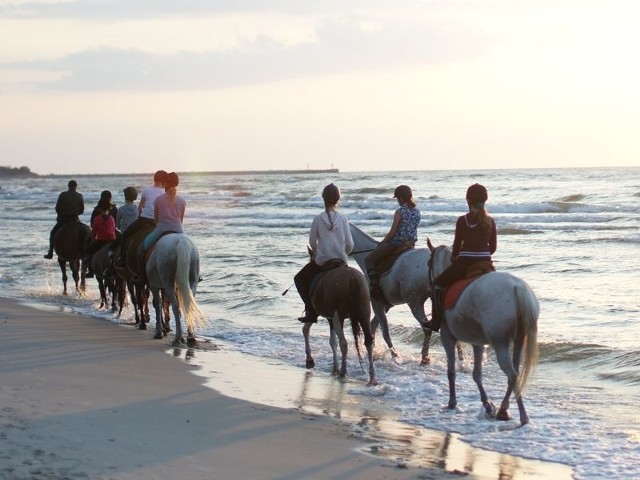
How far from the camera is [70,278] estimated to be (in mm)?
22609

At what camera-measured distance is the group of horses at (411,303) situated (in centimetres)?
833

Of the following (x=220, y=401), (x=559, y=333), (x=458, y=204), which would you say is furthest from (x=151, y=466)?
(x=458, y=204)

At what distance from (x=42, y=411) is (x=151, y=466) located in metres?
1.71

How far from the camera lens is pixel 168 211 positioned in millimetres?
13102

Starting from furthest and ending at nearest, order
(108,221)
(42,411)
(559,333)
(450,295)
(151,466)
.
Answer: (108,221) → (559,333) → (450,295) → (42,411) → (151,466)

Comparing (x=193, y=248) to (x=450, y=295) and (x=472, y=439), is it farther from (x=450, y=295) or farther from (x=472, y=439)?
(x=472, y=439)

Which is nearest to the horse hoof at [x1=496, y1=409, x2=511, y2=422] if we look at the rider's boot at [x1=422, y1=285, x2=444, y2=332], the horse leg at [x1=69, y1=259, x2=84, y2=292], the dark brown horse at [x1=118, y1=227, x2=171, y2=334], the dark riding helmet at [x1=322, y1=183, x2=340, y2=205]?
the rider's boot at [x1=422, y1=285, x2=444, y2=332]

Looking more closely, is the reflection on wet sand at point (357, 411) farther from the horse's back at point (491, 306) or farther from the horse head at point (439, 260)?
the horse head at point (439, 260)

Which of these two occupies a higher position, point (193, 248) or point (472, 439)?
point (193, 248)

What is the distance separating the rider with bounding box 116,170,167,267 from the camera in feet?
44.3

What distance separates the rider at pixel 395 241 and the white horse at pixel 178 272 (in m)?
2.15

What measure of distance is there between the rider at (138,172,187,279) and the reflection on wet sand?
1.58 metres

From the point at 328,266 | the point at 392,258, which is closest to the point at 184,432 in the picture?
the point at 328,266

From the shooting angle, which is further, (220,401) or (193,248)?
(193,248)
